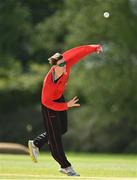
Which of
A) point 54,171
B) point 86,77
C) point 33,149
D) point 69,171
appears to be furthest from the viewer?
point 86,77

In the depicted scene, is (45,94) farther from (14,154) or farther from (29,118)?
(29,118)

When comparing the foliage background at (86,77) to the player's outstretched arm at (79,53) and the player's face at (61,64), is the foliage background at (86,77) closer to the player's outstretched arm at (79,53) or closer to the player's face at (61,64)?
the player's outstretched arm at (79,53)

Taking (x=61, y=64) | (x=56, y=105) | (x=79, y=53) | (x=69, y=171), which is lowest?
(x=69, y=171)

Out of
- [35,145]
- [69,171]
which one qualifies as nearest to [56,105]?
[35,145]

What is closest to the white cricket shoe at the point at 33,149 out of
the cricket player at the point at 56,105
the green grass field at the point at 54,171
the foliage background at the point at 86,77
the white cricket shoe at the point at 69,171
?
the green grass field at the point at 54,171

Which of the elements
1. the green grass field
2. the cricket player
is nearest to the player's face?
the cricket player

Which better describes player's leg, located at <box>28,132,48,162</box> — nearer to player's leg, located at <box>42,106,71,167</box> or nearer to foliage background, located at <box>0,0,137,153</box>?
player's leg, located at <box>42,106,71,167</box>

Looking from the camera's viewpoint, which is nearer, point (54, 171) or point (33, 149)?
point (33, 149)

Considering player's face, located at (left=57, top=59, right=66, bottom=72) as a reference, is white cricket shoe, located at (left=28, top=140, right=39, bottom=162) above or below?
below

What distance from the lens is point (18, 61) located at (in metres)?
48.7

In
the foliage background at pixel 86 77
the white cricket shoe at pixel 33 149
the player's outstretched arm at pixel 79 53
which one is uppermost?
the player's outstretched arm at pixel 79 53

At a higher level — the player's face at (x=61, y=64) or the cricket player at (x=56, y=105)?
the player's face at (x=61, y=64)

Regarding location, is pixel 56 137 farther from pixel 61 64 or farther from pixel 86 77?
pixel 86 77

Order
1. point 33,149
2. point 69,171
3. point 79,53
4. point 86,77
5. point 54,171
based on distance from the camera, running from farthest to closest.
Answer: point 86,77 < point 54,171 < point 33,149 < point 79,53 < point 69,171
